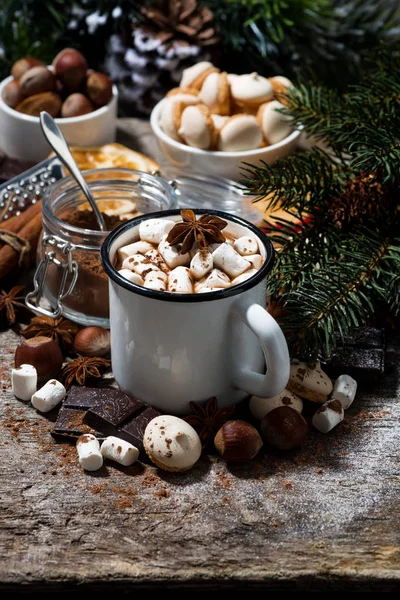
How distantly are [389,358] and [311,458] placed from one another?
0.78 feet

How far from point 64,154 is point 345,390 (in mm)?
567

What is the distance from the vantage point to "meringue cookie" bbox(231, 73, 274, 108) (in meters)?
1.40

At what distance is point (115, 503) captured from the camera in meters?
0.87

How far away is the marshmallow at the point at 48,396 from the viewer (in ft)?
3.26

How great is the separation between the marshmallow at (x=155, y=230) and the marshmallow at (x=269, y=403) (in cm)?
23

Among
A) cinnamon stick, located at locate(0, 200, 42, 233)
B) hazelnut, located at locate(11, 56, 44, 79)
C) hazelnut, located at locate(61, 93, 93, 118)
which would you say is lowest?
cinnamon stick, located at locate(0, 200, 42, 233)

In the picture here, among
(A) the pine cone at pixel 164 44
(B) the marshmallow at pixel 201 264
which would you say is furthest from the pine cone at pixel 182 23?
(B) the marshmallow at pixel 201 264

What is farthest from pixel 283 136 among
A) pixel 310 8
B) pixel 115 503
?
pixel 115 503

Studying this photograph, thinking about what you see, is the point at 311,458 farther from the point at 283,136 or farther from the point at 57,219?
the point at 283,136

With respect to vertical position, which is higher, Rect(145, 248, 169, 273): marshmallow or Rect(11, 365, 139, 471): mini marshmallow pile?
Rect(145, 248, 169, 273): marshmallow

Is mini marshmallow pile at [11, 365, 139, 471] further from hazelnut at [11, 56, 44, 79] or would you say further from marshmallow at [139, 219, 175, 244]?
hazelnut at [11, 56, 44, 79]

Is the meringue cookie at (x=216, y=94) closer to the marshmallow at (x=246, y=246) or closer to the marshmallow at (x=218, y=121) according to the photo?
the marshmallow at (x=218, y=121)

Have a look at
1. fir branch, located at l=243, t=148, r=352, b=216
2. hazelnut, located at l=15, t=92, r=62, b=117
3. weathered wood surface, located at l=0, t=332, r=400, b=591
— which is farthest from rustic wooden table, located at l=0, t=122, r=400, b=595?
hazelnut, located at l=15, t=92, r=62, b=117

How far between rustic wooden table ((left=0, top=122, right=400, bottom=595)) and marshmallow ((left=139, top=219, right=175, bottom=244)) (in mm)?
257
